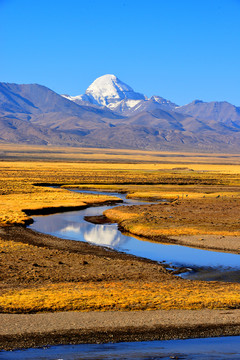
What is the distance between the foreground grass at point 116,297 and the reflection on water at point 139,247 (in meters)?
4.15

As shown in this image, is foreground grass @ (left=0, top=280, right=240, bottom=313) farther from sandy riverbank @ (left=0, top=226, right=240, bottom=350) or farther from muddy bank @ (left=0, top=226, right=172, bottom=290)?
muddy bank @ (left=0, top=226, right=172, bottom=290)

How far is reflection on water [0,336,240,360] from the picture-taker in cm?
1567

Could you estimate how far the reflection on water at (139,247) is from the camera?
27.9 metres

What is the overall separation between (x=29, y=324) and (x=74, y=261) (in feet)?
30.9

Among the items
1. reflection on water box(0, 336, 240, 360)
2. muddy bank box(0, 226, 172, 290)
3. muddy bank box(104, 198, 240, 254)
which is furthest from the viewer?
muddy bank box(104, 198, 240, 254)

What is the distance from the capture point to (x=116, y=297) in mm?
20281

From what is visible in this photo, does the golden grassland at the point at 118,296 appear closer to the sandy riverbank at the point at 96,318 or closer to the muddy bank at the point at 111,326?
the sandy riverbank at the point at 96,318

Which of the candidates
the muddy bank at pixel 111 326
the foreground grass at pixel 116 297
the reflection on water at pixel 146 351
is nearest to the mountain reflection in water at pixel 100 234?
the foreground grass at pixel 116 297

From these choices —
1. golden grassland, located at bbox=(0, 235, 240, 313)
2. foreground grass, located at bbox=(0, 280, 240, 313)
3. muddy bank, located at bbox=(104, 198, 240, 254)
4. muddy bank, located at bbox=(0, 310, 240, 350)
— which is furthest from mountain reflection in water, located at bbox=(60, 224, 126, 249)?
muddy bank, located at bbox=(0, 310, 240, 350)

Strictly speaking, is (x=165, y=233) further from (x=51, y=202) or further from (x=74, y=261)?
(x=51, y=202)

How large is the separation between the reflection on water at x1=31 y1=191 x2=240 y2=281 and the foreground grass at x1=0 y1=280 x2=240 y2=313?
415 cm

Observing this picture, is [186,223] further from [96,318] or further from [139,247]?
[96,318]

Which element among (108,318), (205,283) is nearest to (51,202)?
(205,283)

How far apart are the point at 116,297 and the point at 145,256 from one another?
1015 centimetres
